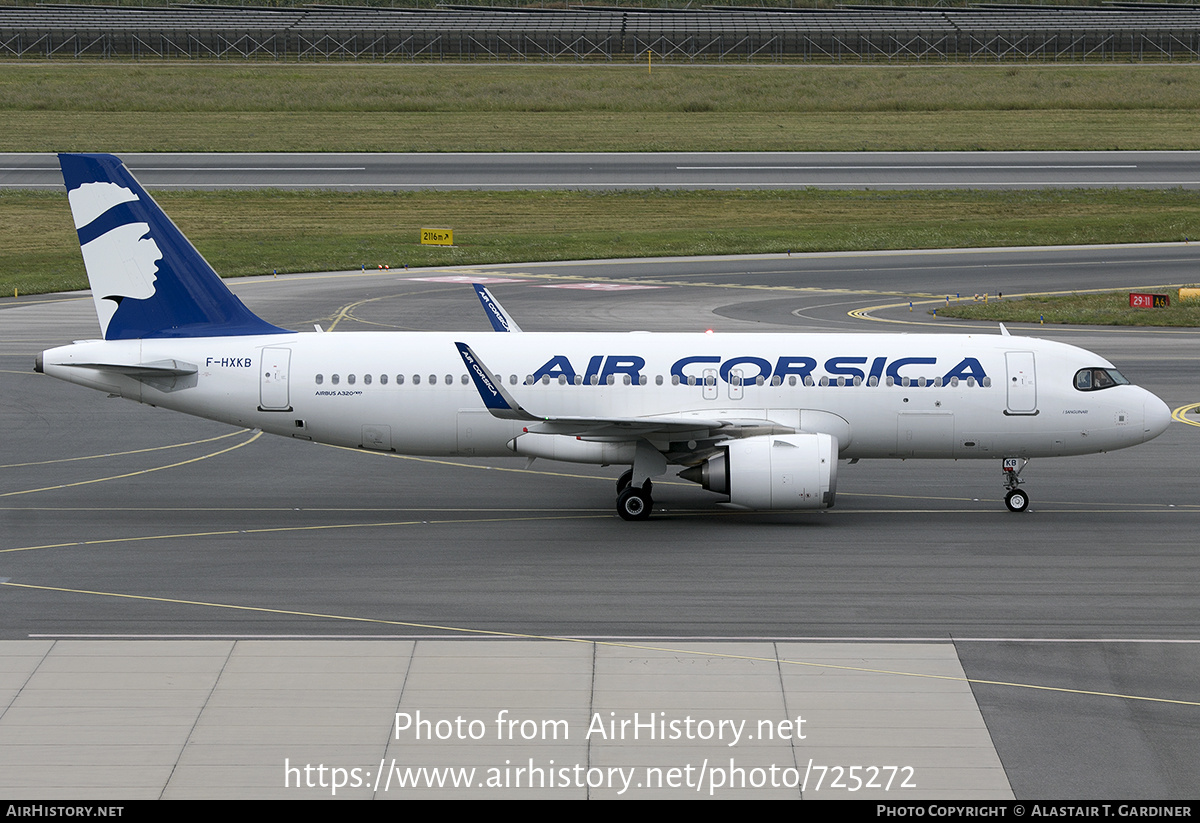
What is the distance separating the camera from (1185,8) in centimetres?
14700

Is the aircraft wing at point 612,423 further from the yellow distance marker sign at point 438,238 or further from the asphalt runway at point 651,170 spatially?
the asphalt runway at point 651,170

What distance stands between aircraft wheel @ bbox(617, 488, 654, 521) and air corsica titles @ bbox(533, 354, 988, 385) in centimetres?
260

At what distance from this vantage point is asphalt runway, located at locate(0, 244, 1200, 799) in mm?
21109

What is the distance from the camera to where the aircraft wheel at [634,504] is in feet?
98.7

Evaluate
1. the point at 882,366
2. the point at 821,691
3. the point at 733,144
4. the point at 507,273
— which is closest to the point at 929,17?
the point at 733,144

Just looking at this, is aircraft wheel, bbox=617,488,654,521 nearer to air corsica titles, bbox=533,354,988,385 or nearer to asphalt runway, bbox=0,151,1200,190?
air corsica titles, bbox=533,354,988,385

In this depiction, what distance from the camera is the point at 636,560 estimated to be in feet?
88.9

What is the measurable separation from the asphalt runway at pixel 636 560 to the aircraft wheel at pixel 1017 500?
0.25 meters

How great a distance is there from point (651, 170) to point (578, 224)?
17.0m

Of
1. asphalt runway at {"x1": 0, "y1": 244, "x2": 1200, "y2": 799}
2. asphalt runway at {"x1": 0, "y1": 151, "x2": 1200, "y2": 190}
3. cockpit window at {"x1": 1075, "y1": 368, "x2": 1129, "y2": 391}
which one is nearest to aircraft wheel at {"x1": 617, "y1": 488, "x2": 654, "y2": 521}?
asphalt runway at {"x1": 0, "y1": 244, "x2": 1200, "y2": 799}

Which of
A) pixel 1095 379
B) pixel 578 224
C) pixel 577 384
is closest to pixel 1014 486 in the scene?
pixel 1095 379

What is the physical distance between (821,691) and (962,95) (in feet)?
354
